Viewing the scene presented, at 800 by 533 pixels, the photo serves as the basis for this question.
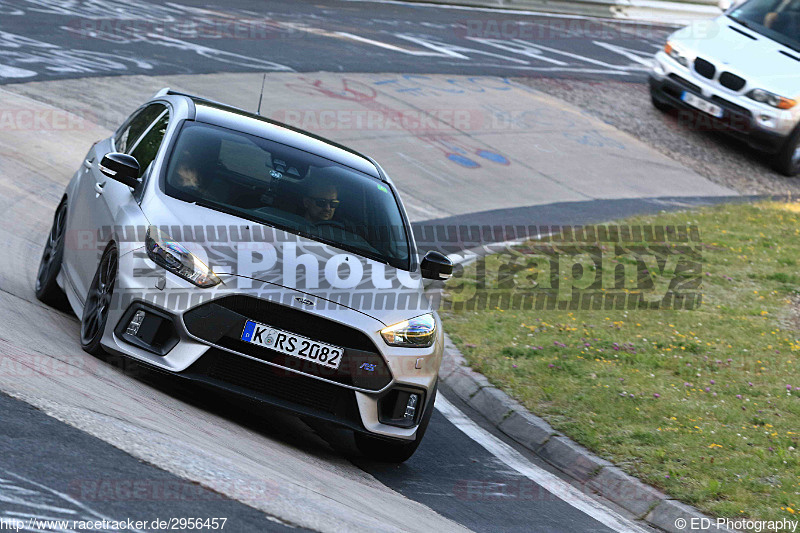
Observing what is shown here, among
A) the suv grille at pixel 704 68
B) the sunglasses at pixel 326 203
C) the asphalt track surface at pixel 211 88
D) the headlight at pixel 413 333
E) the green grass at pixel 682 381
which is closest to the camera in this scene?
the asphalt track surface at pixel 211 88

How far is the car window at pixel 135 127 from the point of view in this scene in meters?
7.42

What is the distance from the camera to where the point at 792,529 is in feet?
18.9

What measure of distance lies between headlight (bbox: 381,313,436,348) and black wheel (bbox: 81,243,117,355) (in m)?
1.61

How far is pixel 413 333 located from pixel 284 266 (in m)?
0.85

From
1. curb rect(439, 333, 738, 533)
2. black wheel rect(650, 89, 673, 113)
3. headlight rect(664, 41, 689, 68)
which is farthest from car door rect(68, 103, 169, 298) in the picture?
black wheel rect(650, 89, 673, 113)

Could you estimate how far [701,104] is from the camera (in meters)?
18.2

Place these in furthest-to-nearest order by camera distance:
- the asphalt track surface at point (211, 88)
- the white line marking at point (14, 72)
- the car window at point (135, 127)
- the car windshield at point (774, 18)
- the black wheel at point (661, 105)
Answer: the black wheel at point (661, 105) < the car windshield at point (774, 18) < the white line marking at point (14, 72) < the car window at point (135, 127) < the asphalt track surface at point (211, 88)

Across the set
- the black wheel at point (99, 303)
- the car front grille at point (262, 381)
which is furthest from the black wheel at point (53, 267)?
the car front grille at point (262, 381)

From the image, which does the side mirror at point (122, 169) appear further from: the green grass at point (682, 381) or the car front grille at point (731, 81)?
the car front grille at point (731, 81)

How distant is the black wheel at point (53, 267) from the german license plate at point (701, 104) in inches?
517

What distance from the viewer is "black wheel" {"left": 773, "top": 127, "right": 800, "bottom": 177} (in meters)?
17.9

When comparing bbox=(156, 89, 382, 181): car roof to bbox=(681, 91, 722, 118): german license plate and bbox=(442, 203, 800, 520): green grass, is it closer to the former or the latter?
bbox=(442, 203, 800, 520): green grass

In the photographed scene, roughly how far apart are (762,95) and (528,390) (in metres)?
11.4

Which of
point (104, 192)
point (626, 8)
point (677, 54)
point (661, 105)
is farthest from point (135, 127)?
point (626, 8)
